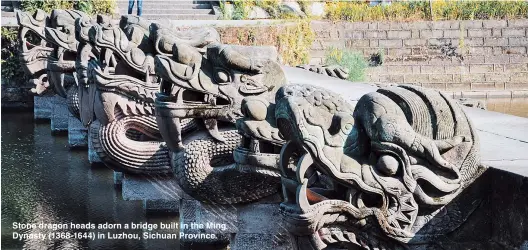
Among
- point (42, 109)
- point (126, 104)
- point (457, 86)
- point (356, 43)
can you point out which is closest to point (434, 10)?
point (457, 86)

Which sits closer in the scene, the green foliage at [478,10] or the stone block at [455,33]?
the stone block at [455,33]

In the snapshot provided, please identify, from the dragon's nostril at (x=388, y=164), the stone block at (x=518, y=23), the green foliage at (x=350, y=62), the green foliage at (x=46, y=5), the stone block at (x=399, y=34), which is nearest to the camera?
the dragon's nostril at (x=388, y=164)

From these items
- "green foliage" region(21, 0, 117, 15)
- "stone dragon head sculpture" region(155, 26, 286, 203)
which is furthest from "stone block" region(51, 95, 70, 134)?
"stone dragon head sculpture" region(155, 26, 286, 203)

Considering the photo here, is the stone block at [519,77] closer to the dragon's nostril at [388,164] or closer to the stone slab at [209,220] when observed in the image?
the stone slab at [209,220]

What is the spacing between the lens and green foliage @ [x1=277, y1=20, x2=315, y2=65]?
61.1 feet

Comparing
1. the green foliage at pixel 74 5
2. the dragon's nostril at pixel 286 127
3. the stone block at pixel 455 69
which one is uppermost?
the green foliage at pixel 74 5

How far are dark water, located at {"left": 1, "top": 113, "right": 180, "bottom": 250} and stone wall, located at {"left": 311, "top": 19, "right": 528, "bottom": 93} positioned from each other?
9.46 metres

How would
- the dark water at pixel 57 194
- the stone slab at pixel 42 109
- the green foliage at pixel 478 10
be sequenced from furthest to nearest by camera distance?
the green foliage at pixel 478 10
the stone slab at pixel 42 109
the dark water at pixel 57 194

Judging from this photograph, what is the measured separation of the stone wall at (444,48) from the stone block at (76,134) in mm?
9157

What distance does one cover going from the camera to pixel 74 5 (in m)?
19.6

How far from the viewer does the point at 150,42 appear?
8.97 m

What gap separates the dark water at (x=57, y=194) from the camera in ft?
29.6

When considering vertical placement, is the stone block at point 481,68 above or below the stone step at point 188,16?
below

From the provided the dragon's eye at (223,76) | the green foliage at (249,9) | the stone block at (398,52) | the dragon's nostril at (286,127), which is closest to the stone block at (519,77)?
the stone block at (398,52)
